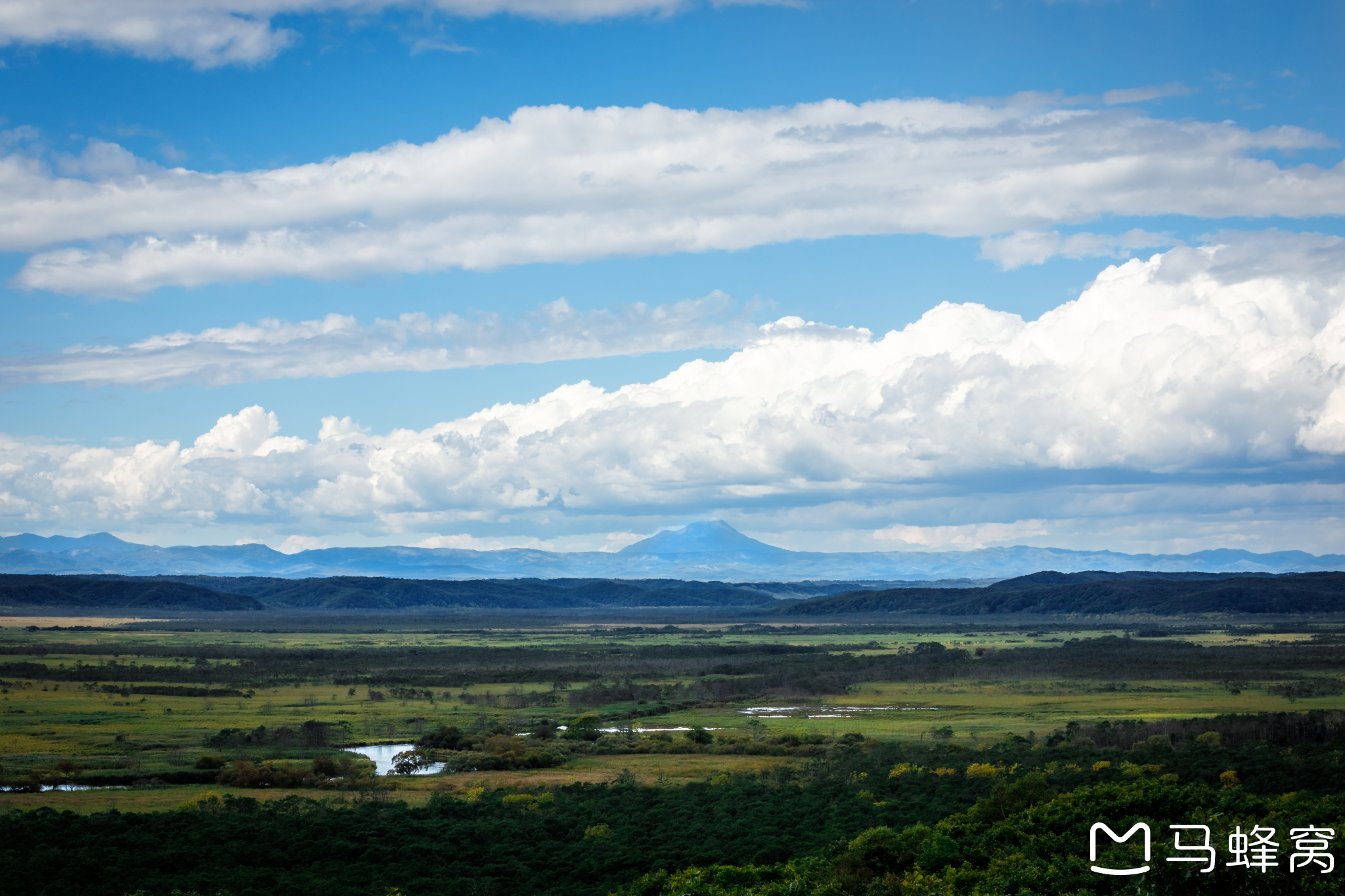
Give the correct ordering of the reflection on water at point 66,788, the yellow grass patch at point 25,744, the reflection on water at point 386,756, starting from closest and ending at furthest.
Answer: the reflection on water at point 66,788 < the reflection on water at point 386,756 < the yellow grass patch at point 25,744

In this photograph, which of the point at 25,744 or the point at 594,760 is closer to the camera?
the point at 594,760

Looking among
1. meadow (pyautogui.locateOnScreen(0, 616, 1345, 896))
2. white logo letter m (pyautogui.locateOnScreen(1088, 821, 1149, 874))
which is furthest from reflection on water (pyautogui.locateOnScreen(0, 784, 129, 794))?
white logo letter m (pyautogui.locateOnScreen(1088, 821, 1149, 874))

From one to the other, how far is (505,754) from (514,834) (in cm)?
2039

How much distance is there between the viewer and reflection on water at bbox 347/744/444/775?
64375mm

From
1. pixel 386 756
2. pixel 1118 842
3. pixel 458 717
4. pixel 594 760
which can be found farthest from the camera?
pixel 458 717

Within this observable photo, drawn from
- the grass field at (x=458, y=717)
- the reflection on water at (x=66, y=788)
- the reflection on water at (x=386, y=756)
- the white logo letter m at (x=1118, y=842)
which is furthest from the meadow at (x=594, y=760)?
the white logo letter m at (x=1118, y=842)

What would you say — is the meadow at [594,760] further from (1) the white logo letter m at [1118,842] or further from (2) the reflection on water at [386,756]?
(1) the white logo letter m at [1118,842]

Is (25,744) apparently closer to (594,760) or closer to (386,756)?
(386,756)

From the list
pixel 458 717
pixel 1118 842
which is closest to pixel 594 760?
→ pixel 458 717

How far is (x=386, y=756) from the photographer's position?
70.2 meters

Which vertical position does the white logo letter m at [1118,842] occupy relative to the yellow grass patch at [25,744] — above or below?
above

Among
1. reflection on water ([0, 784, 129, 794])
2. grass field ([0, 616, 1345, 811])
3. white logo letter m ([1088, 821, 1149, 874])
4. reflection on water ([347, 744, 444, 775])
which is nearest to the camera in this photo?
white logo letter m ([1088, 821, 1149, 874])

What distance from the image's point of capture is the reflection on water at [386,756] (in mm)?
64375

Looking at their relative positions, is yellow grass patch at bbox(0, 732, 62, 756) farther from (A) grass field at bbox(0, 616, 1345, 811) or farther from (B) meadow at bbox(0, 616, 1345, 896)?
(B) meadow at bbox(0, 616, 1345, 896)
